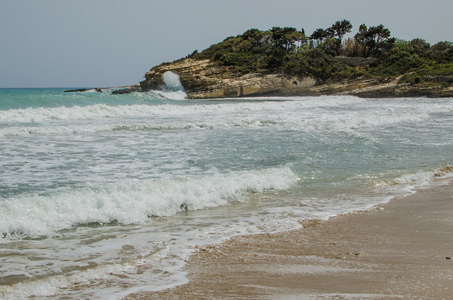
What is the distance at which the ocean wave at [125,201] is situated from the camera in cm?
494

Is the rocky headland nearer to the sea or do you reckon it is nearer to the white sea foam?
the white sea foam

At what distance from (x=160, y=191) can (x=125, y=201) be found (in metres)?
0.69

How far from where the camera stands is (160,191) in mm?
6340

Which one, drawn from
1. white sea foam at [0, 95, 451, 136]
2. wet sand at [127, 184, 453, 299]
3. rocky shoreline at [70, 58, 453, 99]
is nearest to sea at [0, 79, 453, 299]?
wet sand at [127, 184, 453, 299]

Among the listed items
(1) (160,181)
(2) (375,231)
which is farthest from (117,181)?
(2) (375,231)

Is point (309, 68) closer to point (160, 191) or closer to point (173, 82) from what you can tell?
point (173, 82)

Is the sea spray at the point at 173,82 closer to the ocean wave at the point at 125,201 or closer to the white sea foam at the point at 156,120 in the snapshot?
the white sea foam at the point at 156,120

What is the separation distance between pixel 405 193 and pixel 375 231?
2453 millimetres

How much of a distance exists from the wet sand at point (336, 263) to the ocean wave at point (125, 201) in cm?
177

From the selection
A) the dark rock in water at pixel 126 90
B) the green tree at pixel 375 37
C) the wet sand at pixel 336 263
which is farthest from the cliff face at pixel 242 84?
the wet sand at pixel 336 263

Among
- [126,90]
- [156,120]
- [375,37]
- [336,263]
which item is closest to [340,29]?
[375,37]

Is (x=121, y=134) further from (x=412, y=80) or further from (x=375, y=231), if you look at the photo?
(x=412, y=80)

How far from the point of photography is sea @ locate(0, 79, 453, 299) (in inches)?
145

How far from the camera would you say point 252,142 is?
12344 millimetres
